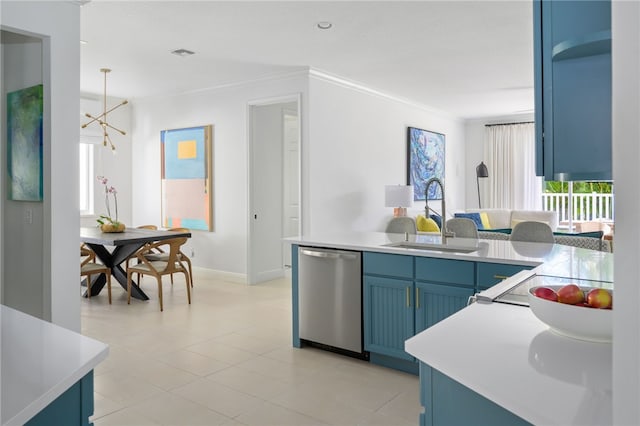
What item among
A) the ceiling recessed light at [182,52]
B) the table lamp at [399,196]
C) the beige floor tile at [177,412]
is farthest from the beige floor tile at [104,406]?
the table lamp at [399,196]

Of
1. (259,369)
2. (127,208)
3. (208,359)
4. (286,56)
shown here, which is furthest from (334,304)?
(127,208)

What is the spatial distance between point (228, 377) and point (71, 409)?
205 centimetres

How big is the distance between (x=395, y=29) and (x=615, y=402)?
3963 mm

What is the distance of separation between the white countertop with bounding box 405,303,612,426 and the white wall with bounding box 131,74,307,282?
4.43 metres

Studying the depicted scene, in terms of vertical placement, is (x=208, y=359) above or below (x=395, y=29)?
below

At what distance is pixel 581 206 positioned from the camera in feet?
29.4

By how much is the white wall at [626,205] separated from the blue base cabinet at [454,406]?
16.9 inches

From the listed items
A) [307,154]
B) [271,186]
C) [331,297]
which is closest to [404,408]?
[331,297]

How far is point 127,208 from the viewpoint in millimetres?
7566

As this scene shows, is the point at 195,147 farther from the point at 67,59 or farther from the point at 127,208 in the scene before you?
the point at 67,59

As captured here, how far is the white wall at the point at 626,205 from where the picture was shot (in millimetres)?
696

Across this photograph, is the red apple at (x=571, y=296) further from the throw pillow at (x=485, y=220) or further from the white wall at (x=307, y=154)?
the throw pillow at (x=485, y=220)

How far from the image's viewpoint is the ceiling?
3787 mm

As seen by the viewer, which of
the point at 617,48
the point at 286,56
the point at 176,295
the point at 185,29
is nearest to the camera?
the point at 617,48
